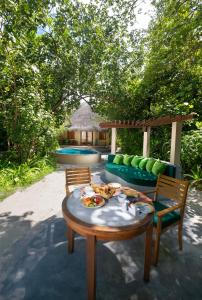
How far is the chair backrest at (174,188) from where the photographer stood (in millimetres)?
3105

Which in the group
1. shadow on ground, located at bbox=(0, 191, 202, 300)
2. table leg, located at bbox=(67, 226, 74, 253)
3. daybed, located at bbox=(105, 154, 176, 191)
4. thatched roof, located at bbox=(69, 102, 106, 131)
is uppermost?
thatched roof, located at bbox=(69, 102, 106, 131)

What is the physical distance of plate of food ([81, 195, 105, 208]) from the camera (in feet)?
8.71

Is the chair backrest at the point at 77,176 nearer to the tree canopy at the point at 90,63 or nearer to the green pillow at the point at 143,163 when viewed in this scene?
the green pillow at the point at 143,163

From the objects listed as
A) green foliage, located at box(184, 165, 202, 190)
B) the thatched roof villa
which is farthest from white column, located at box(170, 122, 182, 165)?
the thatched roof villa

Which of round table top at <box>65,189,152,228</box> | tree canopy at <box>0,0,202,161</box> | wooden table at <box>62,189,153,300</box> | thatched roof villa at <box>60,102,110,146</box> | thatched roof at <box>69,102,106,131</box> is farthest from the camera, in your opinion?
thatched roof villa at <box>60,102,110,146</box>

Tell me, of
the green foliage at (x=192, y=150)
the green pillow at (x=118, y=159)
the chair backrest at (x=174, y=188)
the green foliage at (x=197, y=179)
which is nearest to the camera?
the chair backrest at (x=174, y=188)

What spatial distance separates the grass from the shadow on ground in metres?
2.72

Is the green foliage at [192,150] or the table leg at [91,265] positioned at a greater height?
the green foliage at [192,150]

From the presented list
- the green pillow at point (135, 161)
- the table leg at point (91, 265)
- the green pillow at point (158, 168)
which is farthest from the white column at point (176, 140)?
the table leg at point (91, 265)

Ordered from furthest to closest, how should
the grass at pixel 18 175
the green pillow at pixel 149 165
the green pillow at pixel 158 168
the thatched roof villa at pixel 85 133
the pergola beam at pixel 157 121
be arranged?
1. the thatched roof villa at pixel 85 133
2. the green pillow at pixel 149 165
3. the grass at pixel 18 175
4. the green pillow at pixel 158 168
5. the pergola beam at pixel 157 121

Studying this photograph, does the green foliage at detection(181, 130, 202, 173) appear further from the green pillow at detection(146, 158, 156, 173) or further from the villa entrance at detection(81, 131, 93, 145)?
the villa entrance at detection(81, 131, 93, 145)

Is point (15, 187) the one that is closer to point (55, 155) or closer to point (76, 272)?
point (76, 272)

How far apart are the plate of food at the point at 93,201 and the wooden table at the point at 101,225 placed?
0.05 m

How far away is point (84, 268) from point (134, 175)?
4000mm
